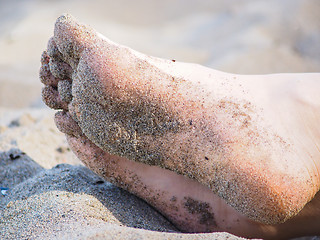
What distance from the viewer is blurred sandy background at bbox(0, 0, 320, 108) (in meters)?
2.98

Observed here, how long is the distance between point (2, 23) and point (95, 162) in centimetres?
362

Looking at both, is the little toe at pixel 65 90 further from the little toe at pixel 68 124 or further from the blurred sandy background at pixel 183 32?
the blurred sandy background at pixel 183 32

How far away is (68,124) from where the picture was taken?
3.58 feet

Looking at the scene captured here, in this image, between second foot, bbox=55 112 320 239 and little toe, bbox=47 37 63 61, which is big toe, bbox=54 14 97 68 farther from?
second foot, bbox=55 112 320 239

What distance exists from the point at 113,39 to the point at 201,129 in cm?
325

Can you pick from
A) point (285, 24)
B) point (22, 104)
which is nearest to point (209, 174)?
point (22, 104)

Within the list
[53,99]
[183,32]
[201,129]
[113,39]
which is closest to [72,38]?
[53,99]

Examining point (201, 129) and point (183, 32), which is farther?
point (183, 32)

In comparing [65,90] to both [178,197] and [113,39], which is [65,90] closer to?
[178,197]

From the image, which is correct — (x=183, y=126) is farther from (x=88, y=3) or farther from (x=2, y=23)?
(x=88, y=3)

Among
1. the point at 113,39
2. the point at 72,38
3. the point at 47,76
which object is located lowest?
the point at 113,39

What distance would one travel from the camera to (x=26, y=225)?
0.92 meters

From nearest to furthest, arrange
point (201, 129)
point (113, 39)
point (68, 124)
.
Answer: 1. point (201, 129)
2. point (68, 124)
3. point (113, 39)

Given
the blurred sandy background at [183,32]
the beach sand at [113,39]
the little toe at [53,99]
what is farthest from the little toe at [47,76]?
the blurred sandy background at [183,32]
